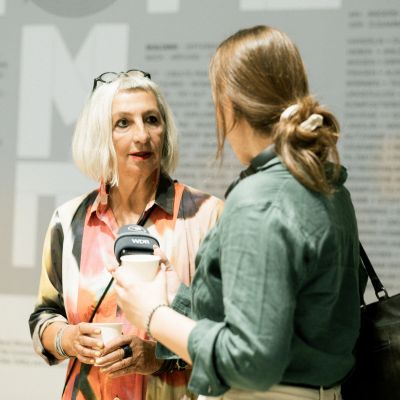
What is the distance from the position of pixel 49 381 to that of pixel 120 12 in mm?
1584

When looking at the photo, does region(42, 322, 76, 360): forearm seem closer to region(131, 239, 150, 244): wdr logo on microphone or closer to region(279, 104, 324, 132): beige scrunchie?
region(131, 239, 150, 244): wdr logo on microphone

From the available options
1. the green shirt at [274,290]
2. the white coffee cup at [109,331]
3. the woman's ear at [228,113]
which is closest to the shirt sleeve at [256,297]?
the green shirt at [274,290]

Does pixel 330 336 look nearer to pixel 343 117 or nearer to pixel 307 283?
pixel 307 283

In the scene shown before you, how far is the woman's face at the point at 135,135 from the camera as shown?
1.97 meters

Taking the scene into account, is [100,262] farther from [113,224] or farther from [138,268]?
[138,268]

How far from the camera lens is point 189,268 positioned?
6.18ft

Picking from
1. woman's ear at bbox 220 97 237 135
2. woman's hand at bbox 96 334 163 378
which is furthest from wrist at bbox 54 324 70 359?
woman's ear at bbox 220 97 237 135

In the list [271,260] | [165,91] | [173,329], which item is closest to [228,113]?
[271,260]

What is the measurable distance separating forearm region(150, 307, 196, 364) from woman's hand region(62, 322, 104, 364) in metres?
0.51

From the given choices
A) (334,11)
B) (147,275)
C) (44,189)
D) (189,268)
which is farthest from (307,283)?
(44,189)

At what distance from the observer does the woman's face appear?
6.47ft

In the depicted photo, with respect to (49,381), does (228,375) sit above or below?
above

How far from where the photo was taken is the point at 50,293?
2010mm

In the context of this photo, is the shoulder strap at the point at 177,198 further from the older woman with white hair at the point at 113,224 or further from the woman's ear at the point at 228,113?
the woman's ear at the point at 228,113
